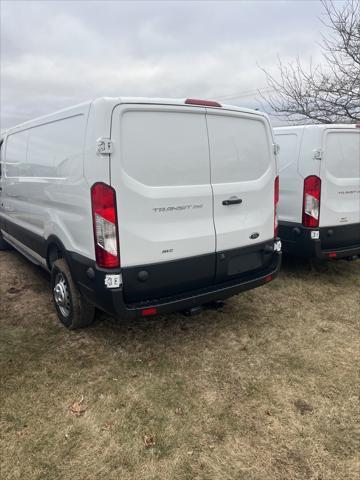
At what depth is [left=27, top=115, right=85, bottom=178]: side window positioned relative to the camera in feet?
10.7

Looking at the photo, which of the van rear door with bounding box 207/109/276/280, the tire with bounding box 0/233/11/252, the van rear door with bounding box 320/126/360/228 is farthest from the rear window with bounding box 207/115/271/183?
the tire with bounding box 0/233/11/252

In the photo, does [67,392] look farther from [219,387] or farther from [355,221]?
[355,221]

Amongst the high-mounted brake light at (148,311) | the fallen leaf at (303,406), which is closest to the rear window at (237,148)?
the high-mounted brake light at (148,311)

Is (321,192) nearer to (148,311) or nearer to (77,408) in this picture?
(148,311)

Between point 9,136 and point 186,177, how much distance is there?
3.55m

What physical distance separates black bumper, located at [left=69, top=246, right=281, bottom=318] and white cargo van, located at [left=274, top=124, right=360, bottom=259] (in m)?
1.66

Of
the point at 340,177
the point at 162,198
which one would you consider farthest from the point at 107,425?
the point at 340,177

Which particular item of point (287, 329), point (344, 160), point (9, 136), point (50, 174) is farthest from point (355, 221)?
point (9, 136)

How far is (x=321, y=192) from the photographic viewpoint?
5.04 metres

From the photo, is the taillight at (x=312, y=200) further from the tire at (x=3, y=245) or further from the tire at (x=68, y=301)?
the tire at (x=3, y=245)

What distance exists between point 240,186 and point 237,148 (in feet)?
1.17

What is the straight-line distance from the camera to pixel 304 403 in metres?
2.90

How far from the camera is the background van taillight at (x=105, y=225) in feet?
9.67

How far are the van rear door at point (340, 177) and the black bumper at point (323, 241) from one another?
11cm
